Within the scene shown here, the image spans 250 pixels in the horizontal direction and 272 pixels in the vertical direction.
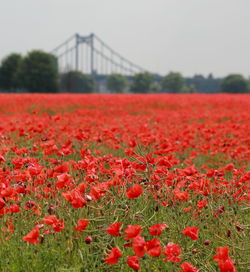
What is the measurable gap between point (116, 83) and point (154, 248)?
102 meters

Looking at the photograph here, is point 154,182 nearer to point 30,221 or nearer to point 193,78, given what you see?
point 30,221

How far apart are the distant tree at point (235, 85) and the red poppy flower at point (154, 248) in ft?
249

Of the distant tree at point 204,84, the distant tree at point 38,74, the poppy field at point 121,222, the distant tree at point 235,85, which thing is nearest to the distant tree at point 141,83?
the distant tree at point 235,85

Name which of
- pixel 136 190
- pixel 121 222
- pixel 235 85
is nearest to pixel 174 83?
pixel 235 85

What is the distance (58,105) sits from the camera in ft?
48.0

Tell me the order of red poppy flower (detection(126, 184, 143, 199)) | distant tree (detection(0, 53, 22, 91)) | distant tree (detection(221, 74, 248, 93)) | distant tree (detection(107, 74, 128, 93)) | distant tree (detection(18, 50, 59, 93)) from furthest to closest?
distant tree (detection(107, 74, 128, 93)) < distant tree (detection(221, 74, 248, 93)) < distant tree (detection(0, 53, 22, 91)) < distant tree (detection(18, 50, 59, 93)) < red poppy flower (detection(126, 184, 143, 199))

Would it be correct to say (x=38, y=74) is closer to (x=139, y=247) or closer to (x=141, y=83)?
(x=141, y=83)

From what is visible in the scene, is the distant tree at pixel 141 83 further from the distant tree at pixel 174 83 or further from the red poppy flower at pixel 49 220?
the red poppy flower at pixel 49 220

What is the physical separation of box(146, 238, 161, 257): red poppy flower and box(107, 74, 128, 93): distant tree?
334 ft

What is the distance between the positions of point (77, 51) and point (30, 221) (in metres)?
92.3

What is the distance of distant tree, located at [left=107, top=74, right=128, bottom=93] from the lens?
103188 mm

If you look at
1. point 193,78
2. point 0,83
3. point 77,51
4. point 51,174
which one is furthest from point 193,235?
point 193,78

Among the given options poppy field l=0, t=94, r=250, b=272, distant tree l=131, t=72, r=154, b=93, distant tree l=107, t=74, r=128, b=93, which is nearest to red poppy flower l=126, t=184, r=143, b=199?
poppy field l=0, t=94, r=250, b=272

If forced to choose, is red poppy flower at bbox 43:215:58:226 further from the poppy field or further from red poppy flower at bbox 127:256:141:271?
red poppy flower at bbox 127:256:141:271
